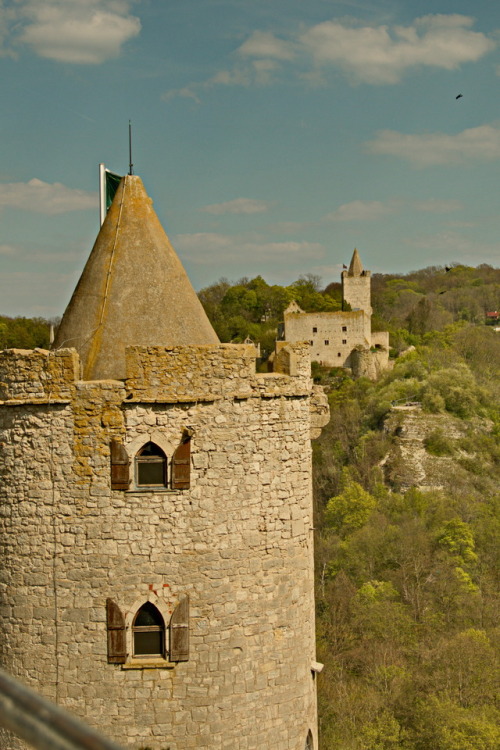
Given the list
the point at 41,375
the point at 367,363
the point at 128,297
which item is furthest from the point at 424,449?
the point at 41,375

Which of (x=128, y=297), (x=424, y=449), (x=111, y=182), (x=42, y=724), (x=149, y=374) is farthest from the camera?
(x=424, y=449)

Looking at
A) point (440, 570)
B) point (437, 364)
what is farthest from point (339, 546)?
→ point (437, 364)

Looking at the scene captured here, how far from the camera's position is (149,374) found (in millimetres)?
7598

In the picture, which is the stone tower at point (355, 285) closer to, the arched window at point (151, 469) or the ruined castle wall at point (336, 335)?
the ruined castle wall at point (336, 335)

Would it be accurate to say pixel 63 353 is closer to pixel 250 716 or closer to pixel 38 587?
pixel 38 587

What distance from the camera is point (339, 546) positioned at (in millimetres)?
39781

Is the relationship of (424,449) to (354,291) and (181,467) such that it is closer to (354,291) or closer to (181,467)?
(354,291)

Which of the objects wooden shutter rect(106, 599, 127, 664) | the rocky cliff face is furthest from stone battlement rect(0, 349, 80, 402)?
the rocky cliff face

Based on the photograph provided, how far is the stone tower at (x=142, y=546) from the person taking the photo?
7.51 m

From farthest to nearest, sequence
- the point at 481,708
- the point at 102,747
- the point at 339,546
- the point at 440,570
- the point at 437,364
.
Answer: the point at 437,364 < the point at 339,546 < the point at 440,570 < the point at 481,708 < the point at 102,747

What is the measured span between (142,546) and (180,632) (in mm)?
938

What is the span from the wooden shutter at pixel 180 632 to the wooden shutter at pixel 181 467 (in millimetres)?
1136

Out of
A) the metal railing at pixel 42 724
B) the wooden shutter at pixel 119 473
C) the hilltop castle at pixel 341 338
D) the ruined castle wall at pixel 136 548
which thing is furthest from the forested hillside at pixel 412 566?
the metal railing at pixel 42 724

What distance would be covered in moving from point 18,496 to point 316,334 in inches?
2730
